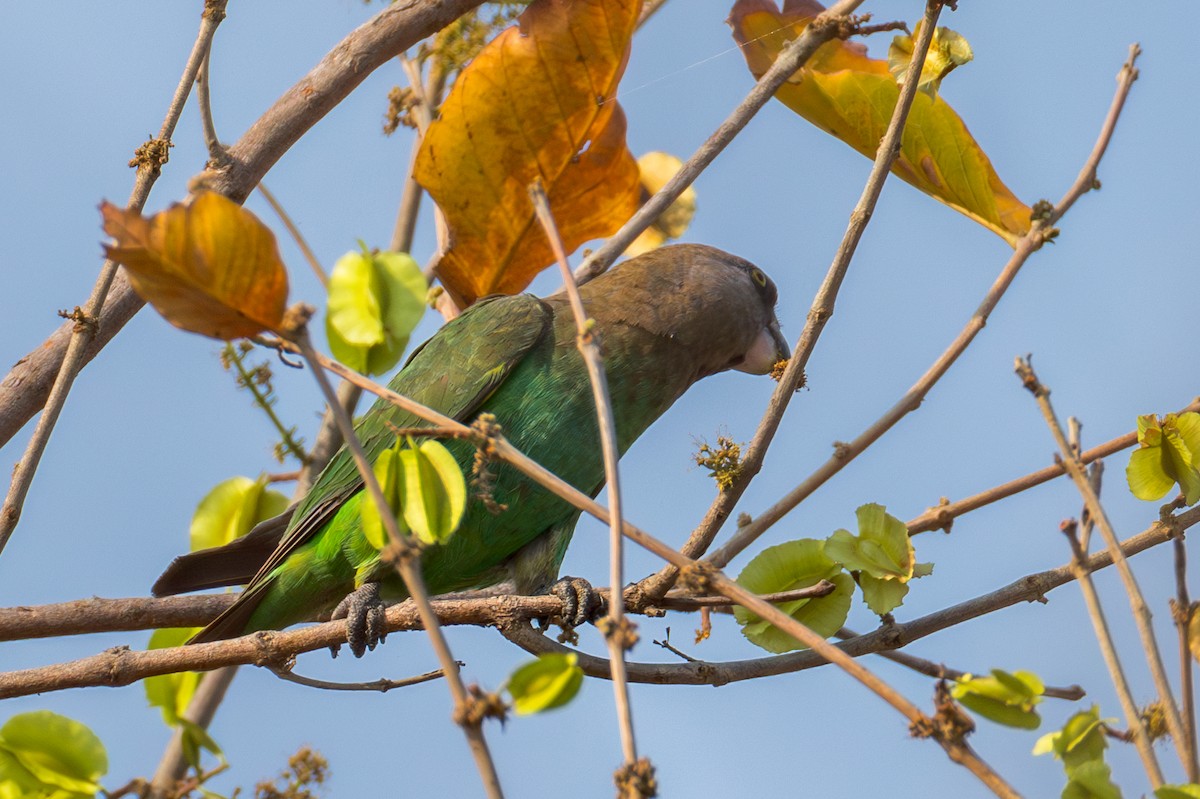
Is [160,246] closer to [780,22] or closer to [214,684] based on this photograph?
[780,22]

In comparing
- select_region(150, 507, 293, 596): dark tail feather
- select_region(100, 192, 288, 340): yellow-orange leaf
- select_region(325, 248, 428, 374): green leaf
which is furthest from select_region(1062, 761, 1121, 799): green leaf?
select_region(150, 507, 293, 596): dark tail feather

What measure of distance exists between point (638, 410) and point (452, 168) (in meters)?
1.08

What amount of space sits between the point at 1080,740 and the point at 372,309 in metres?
1.20

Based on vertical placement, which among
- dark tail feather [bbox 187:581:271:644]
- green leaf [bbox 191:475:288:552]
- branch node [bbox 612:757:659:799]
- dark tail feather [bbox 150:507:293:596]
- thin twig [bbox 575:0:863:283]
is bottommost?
branch node [bbox 612:757:659:799]

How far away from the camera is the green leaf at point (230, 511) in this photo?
413 centimetres

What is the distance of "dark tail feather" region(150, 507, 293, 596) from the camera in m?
3.85

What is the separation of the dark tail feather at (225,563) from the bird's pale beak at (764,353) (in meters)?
1.87

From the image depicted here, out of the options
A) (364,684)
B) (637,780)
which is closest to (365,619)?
(364,684)

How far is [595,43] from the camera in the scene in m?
3.59

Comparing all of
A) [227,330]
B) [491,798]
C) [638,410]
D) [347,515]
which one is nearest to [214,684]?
[347,515]

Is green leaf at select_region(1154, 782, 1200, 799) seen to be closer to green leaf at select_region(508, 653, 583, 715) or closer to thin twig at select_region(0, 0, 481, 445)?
green leaf at select_region(508, 653, 583, 715)

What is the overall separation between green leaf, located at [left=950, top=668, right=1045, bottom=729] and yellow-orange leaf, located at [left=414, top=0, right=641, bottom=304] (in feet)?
7.89

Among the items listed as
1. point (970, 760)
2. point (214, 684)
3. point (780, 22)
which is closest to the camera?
point (970, 760)

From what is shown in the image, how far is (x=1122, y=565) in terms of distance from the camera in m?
1.53
